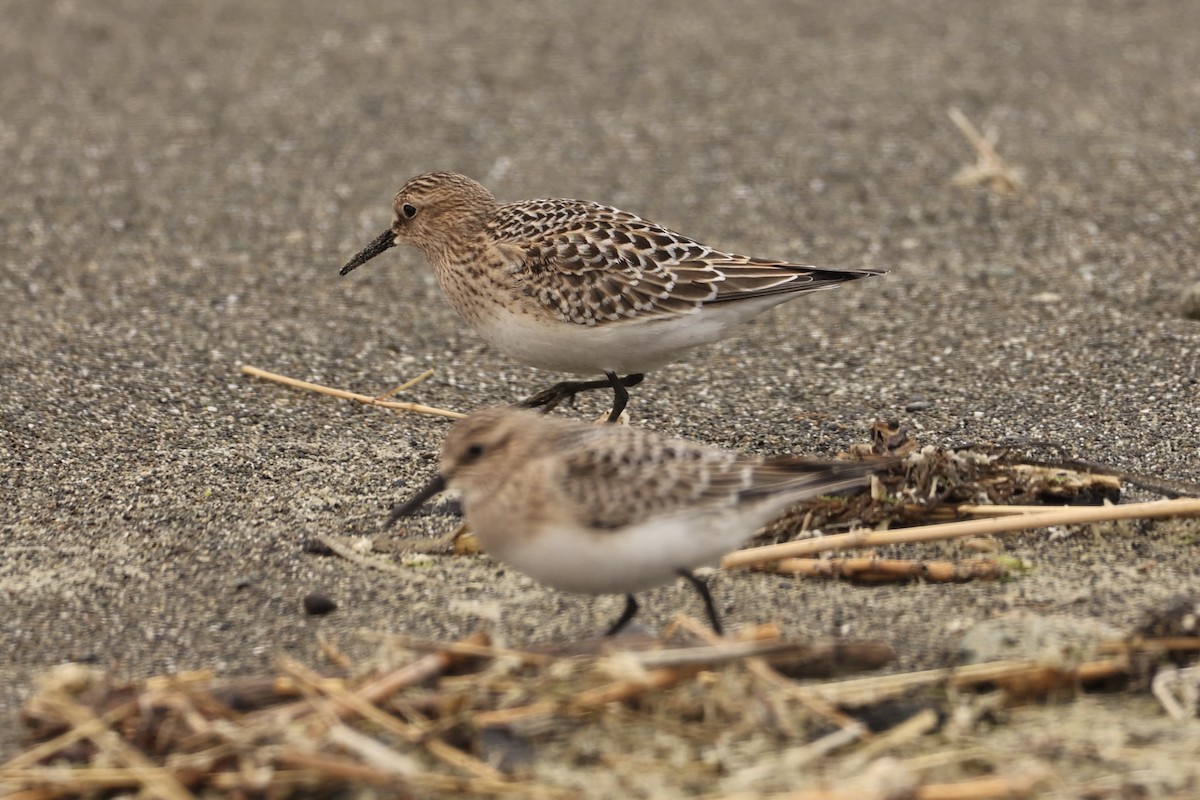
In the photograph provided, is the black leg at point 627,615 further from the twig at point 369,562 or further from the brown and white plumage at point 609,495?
the twig at point 369,562

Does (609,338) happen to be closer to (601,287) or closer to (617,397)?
(601,287)

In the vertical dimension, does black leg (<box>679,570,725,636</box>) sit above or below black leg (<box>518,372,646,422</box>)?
below

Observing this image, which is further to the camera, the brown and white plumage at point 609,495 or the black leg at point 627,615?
the black leg at point 627,615

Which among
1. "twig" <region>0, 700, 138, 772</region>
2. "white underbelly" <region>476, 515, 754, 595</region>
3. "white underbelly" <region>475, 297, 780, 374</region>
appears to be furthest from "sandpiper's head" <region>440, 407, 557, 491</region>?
"white underbelly" <region>475, 297, 780, 374</region>

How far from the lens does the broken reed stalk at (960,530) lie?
5203mm

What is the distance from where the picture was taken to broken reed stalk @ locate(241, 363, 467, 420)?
6969 millimetres

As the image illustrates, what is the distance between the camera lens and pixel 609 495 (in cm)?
452

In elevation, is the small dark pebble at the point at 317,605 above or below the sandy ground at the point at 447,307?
below

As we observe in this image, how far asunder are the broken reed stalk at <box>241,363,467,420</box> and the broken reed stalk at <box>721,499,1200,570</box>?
6.84 feet

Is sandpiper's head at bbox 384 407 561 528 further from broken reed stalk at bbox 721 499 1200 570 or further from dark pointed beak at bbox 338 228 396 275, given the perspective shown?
dark pointed beak at bbox 338 228 396 275

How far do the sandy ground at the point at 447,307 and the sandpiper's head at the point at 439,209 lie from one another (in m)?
0.81

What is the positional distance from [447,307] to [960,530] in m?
4.00

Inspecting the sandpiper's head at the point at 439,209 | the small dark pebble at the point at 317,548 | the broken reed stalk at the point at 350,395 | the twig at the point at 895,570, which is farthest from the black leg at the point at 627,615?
the sandpiper's head at the point at 439,209

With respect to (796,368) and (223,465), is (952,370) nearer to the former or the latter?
(796,368)
